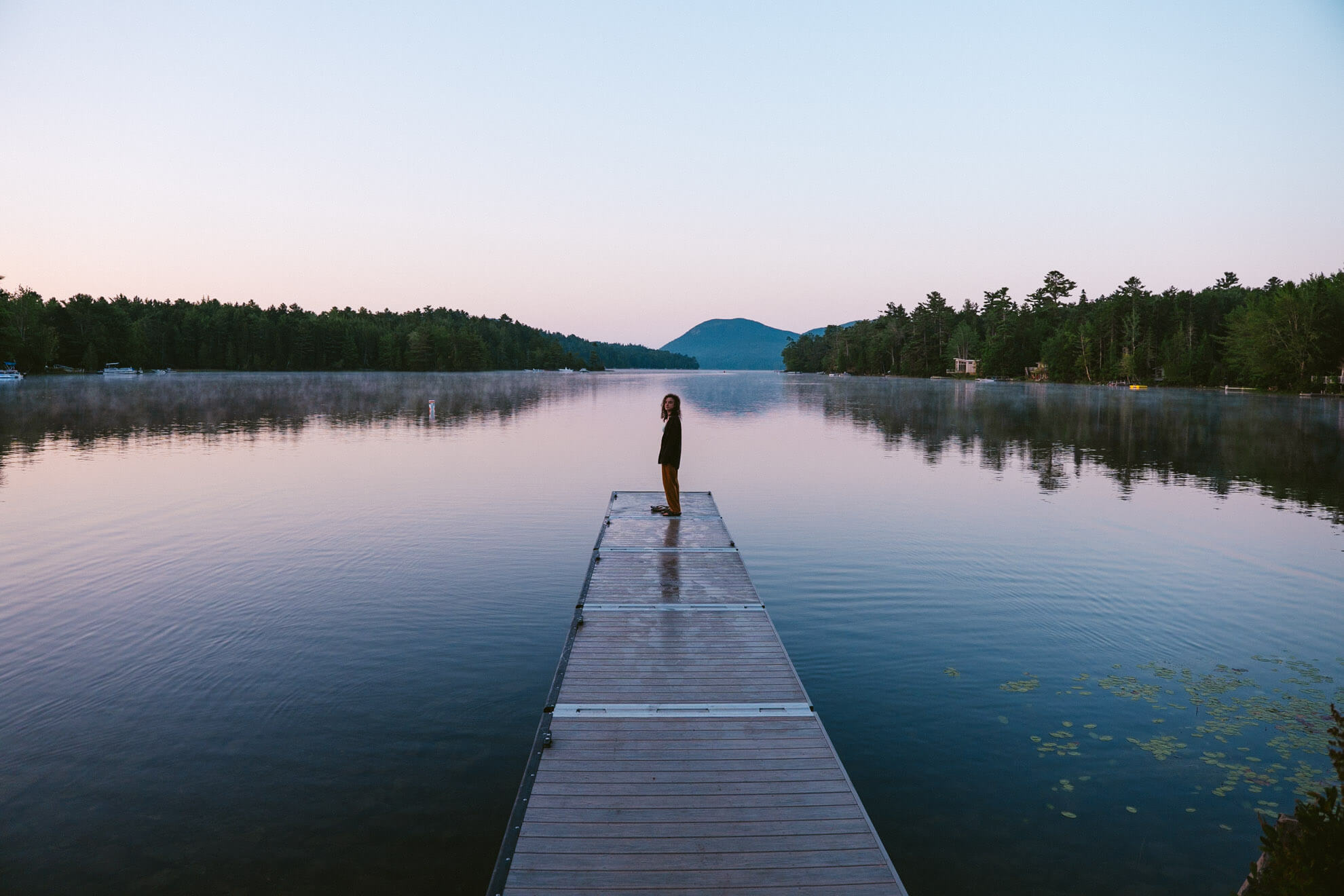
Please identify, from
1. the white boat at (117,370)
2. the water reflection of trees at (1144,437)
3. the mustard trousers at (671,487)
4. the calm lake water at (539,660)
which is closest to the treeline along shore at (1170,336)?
the water reflection of trees at (1144,437)

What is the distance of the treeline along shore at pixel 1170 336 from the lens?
93500 millimetres

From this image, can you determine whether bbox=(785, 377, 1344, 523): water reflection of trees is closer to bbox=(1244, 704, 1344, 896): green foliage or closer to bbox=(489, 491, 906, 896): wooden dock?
bbox=(489, 491, 906, 896): wooden dock

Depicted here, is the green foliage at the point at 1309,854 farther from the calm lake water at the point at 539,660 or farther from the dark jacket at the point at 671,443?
the dark jacket at the point at 671,443

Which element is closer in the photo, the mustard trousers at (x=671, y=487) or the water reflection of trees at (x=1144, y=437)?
the mustard trousers at (x=671, y=487)

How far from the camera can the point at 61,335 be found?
161 metres

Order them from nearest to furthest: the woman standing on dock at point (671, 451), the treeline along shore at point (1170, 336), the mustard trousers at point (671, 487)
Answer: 1. the woman standing on dock at point (671, 451)
2. the mustard trousers at point (671, 487)
3. the treeline along shore at point (1170, 336)

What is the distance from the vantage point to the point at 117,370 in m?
175

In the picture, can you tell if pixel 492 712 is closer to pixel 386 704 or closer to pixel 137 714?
pixel 386 704

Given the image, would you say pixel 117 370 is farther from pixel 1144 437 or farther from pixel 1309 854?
pixel 1309 854

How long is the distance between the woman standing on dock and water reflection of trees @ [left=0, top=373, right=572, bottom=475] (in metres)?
28.7

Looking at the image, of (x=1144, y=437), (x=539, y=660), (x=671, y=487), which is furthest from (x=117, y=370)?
(x=539, y=660)

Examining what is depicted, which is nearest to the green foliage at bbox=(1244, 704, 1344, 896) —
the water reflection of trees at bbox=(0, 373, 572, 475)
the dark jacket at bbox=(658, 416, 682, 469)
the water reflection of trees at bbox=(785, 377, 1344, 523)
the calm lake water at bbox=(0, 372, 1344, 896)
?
the calm lake water at bbox=(0, 372, 1344, 896)

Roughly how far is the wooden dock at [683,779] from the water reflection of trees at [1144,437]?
22187 mm

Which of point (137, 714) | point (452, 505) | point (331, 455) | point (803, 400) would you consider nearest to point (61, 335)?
point (803, 400)
